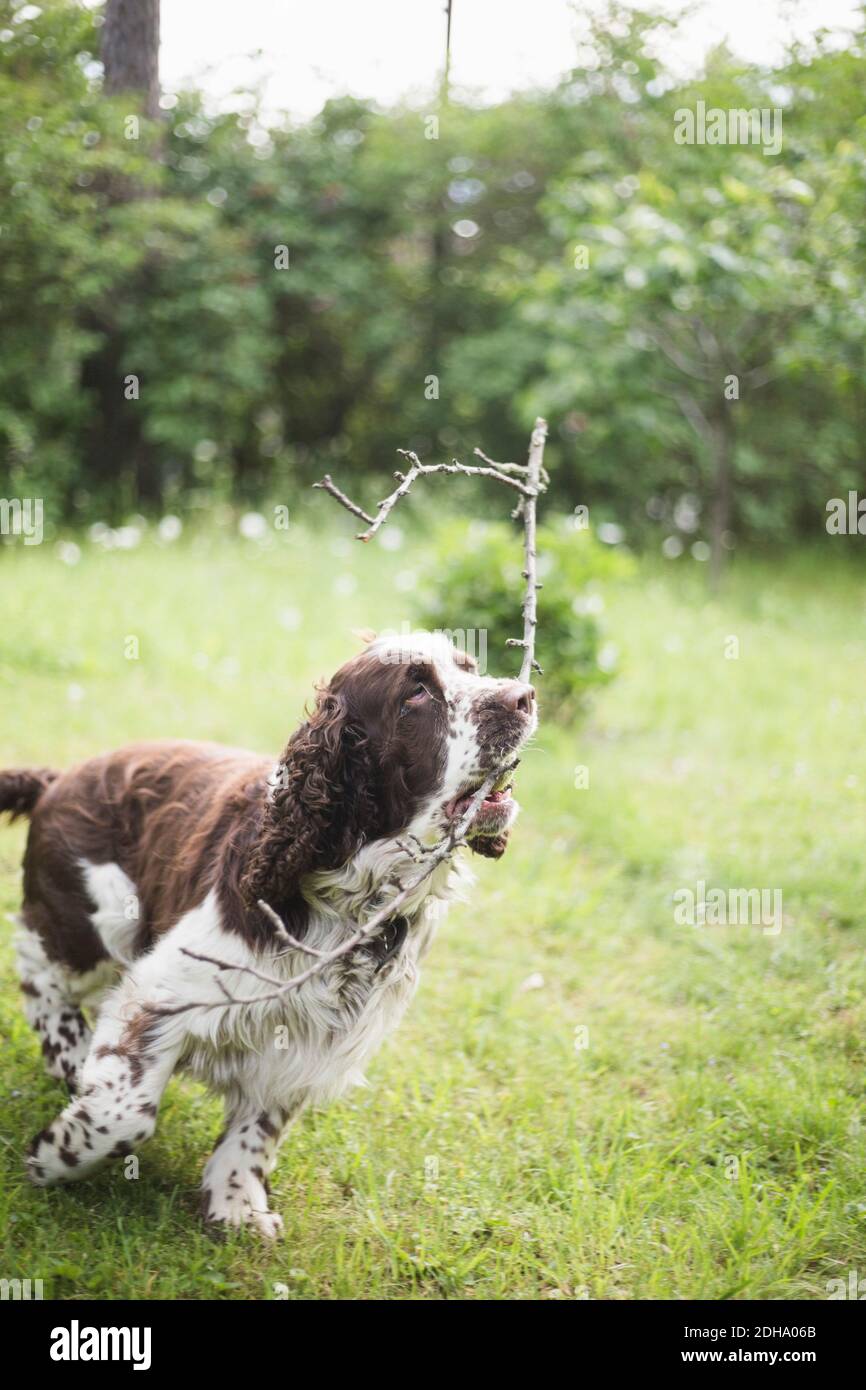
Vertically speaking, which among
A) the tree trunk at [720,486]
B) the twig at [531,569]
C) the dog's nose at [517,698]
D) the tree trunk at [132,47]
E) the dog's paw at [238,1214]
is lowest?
the dog's paw at [238,1214]

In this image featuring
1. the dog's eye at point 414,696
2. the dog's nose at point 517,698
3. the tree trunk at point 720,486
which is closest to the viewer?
the dog's nose at point 517,698

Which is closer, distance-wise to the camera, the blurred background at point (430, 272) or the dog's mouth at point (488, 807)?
the dog's mouth at point (488, 807)

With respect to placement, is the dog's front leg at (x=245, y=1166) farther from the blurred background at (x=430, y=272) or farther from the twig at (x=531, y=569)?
the blurred background at (x=430, y=272)

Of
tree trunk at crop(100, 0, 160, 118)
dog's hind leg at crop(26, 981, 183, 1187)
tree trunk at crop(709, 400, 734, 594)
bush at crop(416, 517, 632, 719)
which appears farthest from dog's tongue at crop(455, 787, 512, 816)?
tree trunk at crop(709, 400, 734, 594)

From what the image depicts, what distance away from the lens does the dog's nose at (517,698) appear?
107 inches

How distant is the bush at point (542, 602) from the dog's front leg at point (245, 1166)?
11.6 ft

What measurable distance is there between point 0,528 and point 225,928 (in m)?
7.49

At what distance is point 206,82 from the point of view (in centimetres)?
862

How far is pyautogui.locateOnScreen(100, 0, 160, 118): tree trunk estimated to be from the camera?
5.18m

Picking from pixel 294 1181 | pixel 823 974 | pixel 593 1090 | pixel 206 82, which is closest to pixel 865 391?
pixel 206 82

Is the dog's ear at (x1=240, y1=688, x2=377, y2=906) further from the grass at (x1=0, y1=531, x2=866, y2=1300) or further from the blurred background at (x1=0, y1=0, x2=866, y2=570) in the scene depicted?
the blurred background at (x1=0, y1=0, x2=866, y2=570)

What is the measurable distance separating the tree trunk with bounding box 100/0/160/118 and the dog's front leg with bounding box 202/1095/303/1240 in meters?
4.53

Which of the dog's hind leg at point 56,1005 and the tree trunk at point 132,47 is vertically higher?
the tree trunk at point 132,47

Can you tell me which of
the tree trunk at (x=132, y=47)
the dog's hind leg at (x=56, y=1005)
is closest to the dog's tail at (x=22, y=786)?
the dog's hind leg at (x=56, y=1005)
